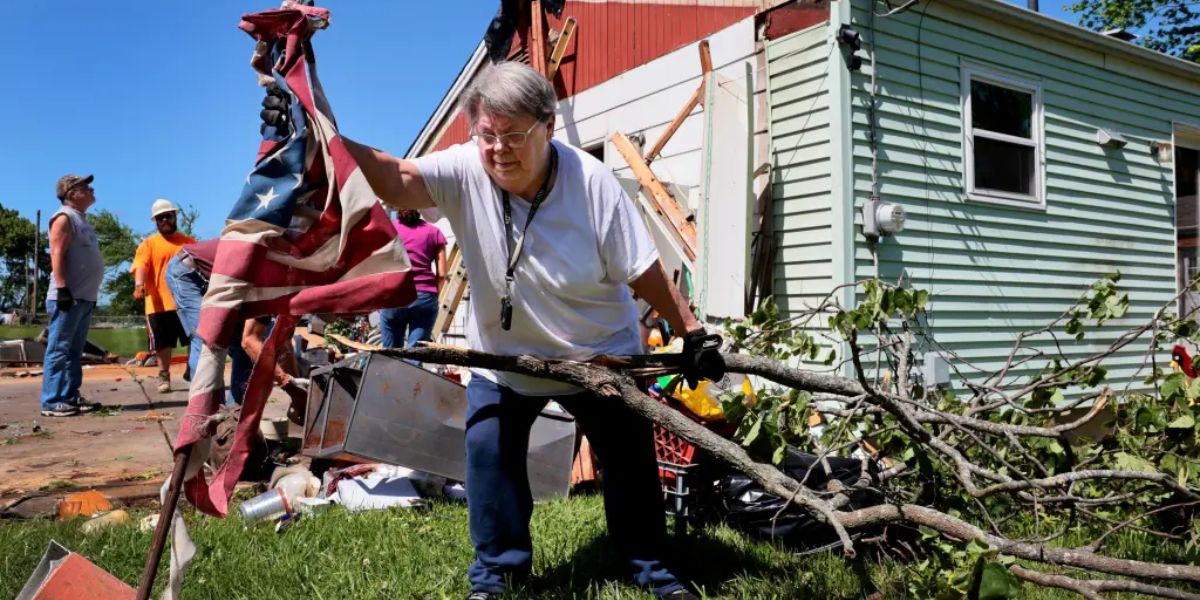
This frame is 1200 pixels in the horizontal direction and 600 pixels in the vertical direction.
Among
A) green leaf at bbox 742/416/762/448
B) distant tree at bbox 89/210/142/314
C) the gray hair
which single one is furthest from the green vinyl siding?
distant tree at bbox 89/210/142/314

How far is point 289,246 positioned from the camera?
2.05 meters

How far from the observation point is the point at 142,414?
6.66m

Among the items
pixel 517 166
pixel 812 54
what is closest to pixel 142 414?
pixel 517 166

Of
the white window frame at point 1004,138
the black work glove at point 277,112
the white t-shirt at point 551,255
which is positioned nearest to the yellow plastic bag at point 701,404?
the white t-shirt at point 551,255

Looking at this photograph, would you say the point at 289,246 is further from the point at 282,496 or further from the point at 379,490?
the point at 379,490

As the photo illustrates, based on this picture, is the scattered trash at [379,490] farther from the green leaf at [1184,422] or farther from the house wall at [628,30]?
the house wall at [628,30]

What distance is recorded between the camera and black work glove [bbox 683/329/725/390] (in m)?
2.29

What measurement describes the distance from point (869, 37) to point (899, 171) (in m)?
1.15

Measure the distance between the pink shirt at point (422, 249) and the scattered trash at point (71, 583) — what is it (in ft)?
12.8

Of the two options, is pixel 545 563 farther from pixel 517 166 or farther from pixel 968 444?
pixel 968 444

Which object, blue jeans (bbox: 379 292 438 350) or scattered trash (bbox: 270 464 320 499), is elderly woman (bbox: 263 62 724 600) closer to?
scattered trash (bbox: 270 464 320 499)

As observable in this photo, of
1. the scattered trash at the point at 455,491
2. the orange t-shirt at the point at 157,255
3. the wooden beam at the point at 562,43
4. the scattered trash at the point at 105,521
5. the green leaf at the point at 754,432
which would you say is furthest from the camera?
the wooden beam at the point at 562,43

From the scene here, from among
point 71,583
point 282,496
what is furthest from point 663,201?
point 71,583

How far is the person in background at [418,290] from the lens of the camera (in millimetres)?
6062
